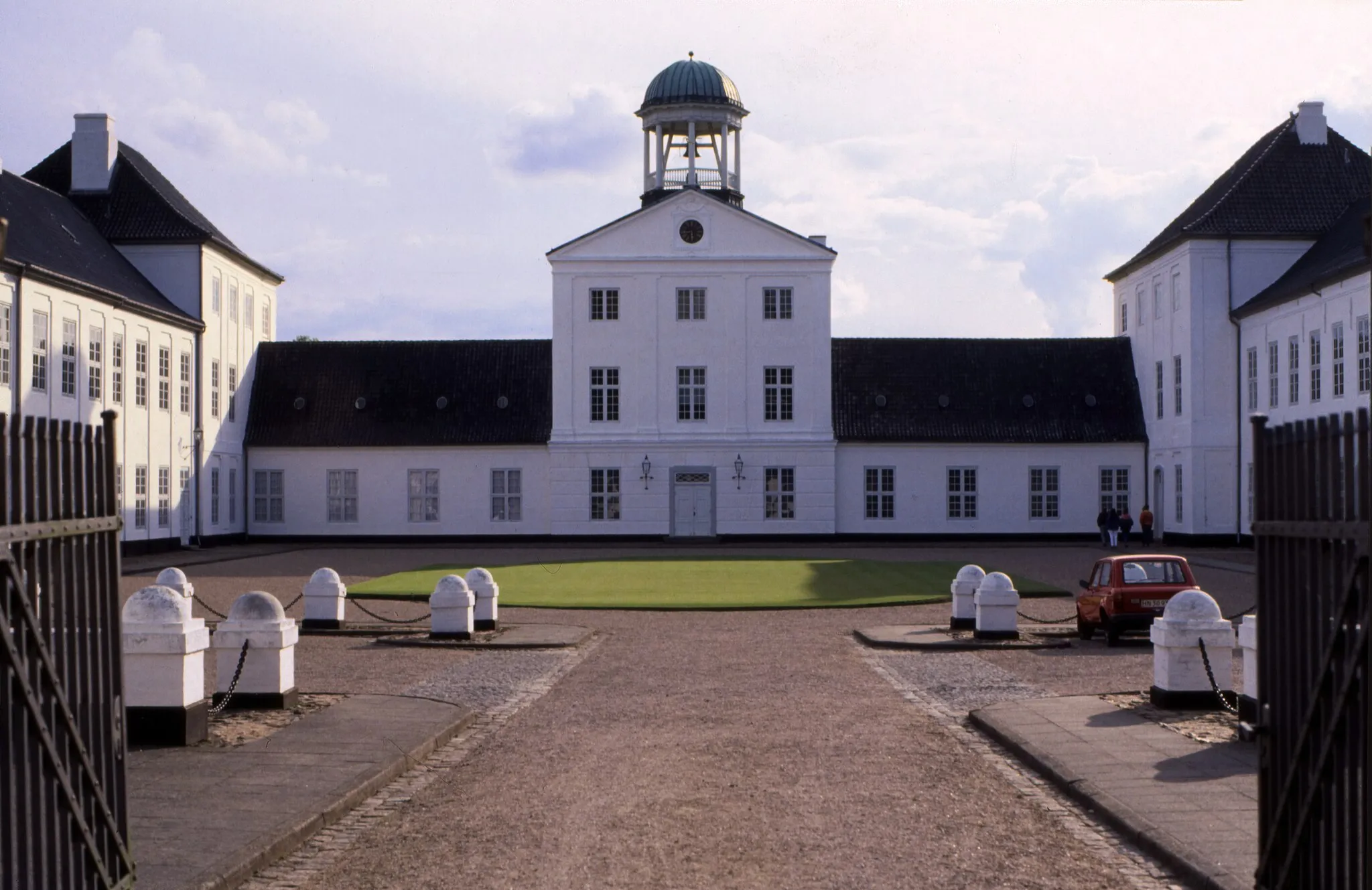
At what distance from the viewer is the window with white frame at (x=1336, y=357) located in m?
39.1

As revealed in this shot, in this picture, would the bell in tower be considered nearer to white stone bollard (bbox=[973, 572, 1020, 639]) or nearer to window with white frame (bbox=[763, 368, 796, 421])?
window with white frame (bbox=[763, 368, 796, 421])

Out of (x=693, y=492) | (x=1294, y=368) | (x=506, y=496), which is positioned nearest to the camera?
(x=1294, y=368)

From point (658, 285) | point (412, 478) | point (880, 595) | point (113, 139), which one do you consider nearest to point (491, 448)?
point (412, 478)

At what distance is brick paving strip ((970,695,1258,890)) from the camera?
7.76 meters

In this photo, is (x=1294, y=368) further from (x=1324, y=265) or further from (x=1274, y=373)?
(x=1324, y=265)

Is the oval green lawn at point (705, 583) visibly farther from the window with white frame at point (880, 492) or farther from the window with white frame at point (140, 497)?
the window with white frame at point (880, 492)

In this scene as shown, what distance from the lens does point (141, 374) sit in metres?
43.5

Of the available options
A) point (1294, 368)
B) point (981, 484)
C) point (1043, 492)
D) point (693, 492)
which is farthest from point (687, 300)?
point (1294, 368)

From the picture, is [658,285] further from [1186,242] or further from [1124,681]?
[1124,681]

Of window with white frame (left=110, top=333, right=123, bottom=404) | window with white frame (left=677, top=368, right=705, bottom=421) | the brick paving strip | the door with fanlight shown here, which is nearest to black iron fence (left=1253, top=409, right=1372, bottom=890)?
the brick paving strip

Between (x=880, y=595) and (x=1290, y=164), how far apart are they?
90.5 ft

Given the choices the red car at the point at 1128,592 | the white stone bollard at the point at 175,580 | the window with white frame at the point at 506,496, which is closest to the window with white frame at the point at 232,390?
the window with white frame at the point at 506,496

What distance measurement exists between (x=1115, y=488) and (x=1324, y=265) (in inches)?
493

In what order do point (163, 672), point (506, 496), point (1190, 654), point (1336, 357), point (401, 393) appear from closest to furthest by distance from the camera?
point (163, 672)
point (1190, 654)
point (1336, 357)
point (506, 496)
point (401, 393)
